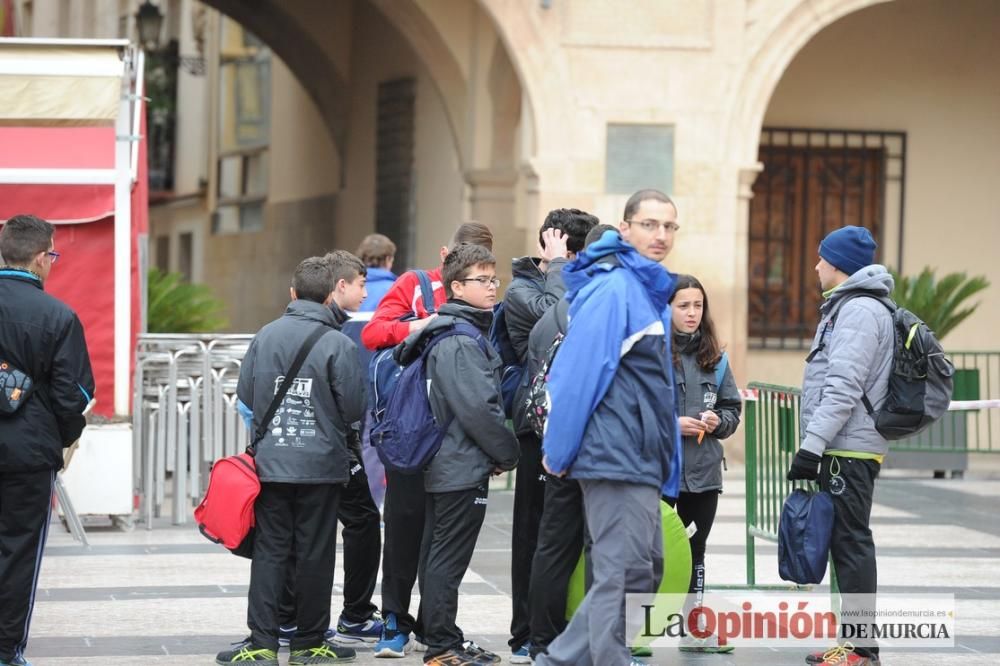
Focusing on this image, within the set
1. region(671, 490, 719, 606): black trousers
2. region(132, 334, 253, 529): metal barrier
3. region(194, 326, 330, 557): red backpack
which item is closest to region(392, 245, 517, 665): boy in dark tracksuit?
region(194, 326, 330, 557): red backpack

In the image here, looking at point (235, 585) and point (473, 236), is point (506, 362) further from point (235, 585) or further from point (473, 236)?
point (235, 585)

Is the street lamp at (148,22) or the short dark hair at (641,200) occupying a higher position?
the street lamp at (148,22)

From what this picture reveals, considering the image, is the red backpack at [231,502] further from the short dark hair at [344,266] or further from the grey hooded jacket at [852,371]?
the grey hooded jacket at [852,371]

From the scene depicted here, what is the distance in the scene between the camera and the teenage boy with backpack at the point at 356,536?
749 centimetres

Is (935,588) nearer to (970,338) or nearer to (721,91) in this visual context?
(721,91)

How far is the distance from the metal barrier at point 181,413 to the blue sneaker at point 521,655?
473 cm

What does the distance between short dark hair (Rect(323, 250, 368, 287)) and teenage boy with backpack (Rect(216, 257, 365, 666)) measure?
37 centimetres

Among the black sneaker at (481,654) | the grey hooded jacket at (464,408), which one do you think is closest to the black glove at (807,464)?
the grey hooded jacket at (464,408)

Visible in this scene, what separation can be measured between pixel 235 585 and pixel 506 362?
2.43 meters

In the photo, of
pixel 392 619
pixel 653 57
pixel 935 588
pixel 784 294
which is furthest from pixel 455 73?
pixel 392 619

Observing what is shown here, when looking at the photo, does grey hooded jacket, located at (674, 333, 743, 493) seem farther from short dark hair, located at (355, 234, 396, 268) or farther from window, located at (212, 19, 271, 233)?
window, located at (212, 19, 271, 233)

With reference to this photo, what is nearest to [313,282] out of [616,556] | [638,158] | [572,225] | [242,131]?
[572,225]

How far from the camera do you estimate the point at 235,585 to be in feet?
29.2

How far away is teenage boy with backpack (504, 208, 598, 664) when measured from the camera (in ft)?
22.8
